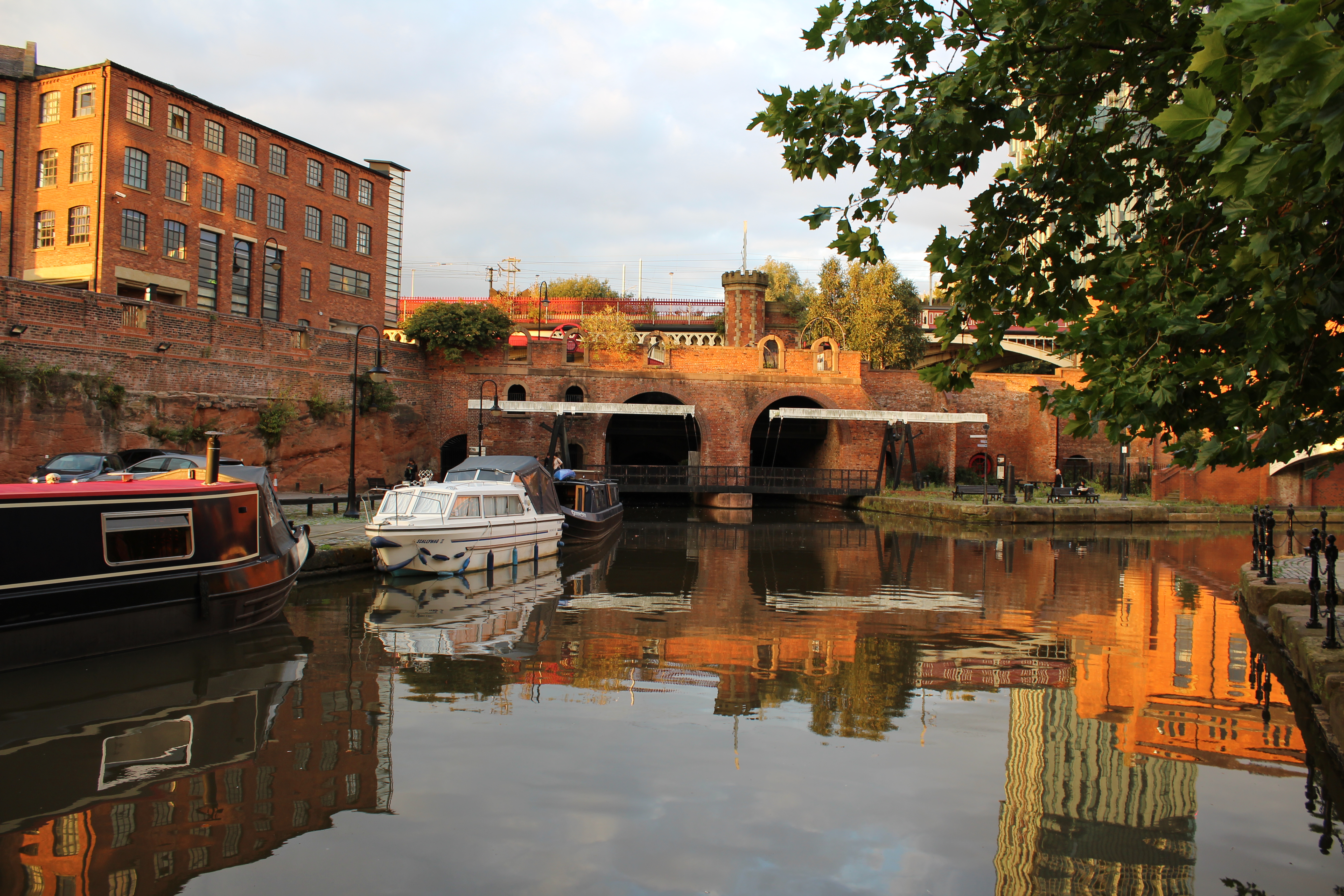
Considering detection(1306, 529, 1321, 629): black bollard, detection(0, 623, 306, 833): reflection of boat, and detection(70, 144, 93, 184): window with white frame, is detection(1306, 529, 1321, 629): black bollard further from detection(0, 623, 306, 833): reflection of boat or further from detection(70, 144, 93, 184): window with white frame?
detection(70, 144, 93, 184): window with white frame

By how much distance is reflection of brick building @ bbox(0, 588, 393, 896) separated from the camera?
4449mm

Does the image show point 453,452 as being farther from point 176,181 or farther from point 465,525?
point 465,525

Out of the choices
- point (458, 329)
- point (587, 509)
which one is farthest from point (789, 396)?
point (587, 509)

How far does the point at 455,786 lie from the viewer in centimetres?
564

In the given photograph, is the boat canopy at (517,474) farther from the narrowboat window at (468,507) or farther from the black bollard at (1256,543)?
the black bollard at (1256,543)

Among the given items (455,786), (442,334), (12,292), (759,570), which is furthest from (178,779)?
(442,334)

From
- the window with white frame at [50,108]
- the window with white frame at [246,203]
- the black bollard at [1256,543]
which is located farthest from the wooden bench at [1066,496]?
the window with white frame at [50,108]

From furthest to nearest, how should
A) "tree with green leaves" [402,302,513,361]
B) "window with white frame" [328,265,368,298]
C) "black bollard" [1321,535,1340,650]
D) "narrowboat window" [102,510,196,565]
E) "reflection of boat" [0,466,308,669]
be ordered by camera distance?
"window with white frame" [328,265,368,298] → "tree with green leaves" [402,302,513,361] → "narrowboat window" [102,510,196,565] → "reflection of boat" [0,466,308,669] → "black bollard" [1321,535,1340,650]

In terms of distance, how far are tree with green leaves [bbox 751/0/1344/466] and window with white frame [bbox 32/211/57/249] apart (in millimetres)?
26413

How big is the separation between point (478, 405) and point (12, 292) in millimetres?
13593

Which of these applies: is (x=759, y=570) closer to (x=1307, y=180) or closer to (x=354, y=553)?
(x=354, y=553)

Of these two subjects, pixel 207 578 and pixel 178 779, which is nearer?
pixel 178 779

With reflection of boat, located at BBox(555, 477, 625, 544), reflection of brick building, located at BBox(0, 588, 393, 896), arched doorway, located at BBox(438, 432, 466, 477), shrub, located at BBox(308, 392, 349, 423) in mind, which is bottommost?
reflection of brick building, located at BBox(0, 588, 393, 896)

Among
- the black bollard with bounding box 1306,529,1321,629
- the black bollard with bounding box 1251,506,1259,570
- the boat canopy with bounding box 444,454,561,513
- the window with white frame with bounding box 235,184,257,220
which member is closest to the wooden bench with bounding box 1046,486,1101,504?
the black bollard with bounding box 1251,506,1259,570
